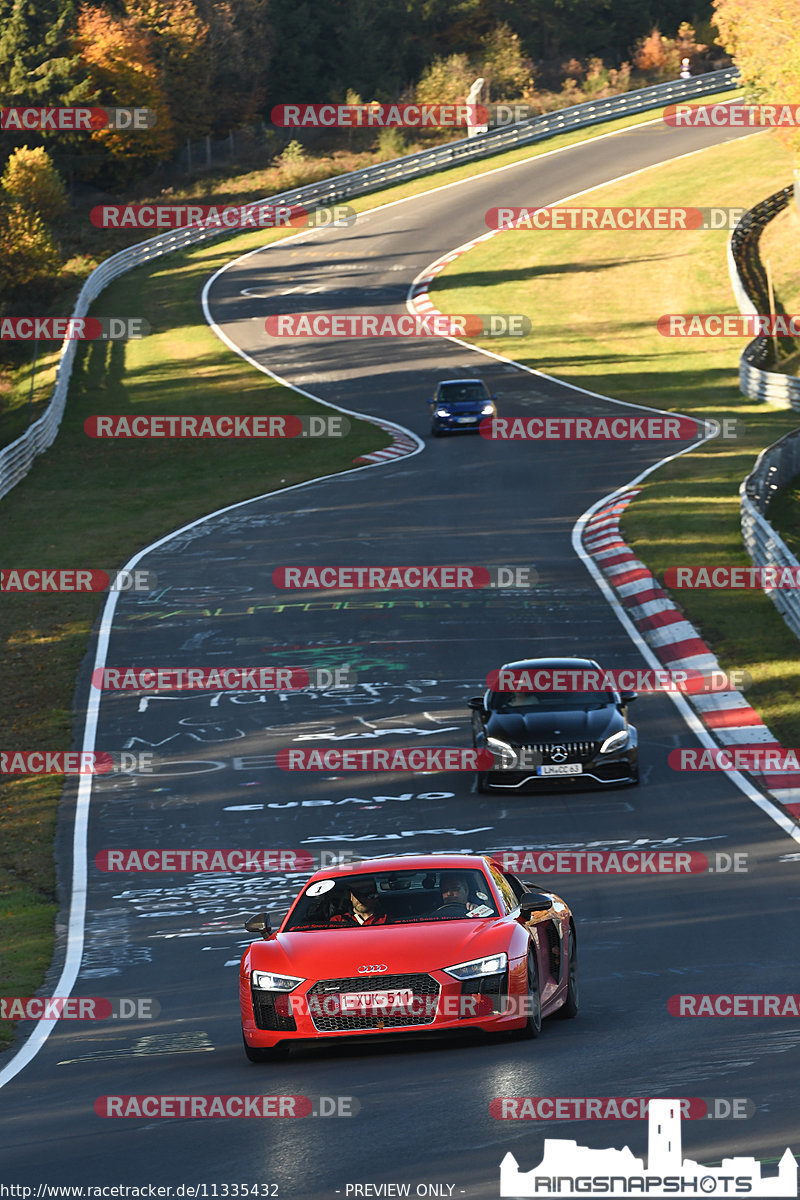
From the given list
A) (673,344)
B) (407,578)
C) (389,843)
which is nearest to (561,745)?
(389,843)

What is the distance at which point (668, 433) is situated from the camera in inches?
1689

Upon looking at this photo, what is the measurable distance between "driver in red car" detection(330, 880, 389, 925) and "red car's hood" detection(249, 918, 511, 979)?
5.0 inches

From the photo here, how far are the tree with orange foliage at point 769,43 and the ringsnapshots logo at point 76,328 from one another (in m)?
21.9

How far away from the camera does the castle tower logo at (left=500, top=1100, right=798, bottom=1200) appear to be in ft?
22.8

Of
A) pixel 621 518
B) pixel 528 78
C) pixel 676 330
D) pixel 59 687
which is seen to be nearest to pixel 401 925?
pixel 59 687

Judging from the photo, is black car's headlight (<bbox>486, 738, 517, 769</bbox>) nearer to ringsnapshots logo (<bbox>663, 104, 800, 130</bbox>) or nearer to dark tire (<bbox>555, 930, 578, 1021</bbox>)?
dark tire (<bbox>555, 930, 578, 1021</bbox>)

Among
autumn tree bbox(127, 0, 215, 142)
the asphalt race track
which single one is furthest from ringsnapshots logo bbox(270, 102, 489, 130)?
the asphalt race track

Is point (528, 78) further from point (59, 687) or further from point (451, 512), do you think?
point (59, 687)

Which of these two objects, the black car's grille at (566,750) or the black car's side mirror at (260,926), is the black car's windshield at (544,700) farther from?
the black car's side mirror at (260,926)

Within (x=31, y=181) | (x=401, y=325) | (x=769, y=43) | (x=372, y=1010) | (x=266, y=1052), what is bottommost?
(x=266, y=1052)

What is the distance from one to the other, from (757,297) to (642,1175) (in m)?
51.5

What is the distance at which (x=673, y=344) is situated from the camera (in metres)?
52.9

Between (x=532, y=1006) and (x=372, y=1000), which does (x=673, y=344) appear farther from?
(x=372, y=1000)

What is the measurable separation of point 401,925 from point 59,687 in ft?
49.8
